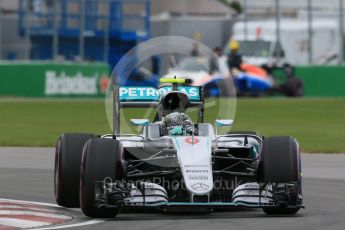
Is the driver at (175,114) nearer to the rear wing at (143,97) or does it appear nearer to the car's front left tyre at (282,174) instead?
the rear wing at (143,97)

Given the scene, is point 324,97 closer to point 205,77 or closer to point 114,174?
point 205,77

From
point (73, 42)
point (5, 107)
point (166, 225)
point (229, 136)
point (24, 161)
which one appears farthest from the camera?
point (73, 42)

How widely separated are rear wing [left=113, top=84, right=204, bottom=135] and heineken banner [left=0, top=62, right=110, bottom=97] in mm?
29461

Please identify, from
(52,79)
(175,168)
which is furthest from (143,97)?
(52,79)

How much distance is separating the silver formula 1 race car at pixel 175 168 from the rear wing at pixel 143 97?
0.03 meters

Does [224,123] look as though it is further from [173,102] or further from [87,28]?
[87,28]

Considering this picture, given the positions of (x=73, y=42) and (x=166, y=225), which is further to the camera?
(x=73, y=42)

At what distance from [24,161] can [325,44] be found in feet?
112

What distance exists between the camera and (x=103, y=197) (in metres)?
12.3

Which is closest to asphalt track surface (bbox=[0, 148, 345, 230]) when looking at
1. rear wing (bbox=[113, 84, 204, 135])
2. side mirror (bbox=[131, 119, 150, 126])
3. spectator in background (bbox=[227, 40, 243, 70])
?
side mirror (bbox=[131, 119, 150, 126])

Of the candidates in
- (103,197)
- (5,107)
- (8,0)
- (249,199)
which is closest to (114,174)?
(103,197)

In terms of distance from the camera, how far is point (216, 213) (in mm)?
13141

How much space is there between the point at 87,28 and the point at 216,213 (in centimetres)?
3771

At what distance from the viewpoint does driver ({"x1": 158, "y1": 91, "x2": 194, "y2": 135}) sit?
13539 millimetres
